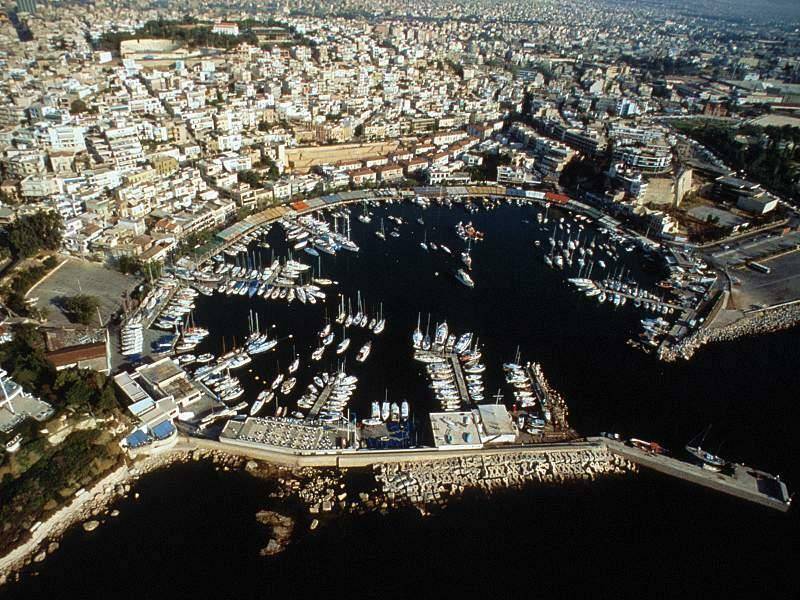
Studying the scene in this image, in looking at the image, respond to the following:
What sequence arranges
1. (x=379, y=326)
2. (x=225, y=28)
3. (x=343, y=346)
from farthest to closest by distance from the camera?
1. (x=225, y=28)
2. (x=379, y=326)
3. (x=343, y=346)

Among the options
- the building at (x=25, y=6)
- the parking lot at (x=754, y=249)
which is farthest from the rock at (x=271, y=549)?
the building at (x=25, y=6)

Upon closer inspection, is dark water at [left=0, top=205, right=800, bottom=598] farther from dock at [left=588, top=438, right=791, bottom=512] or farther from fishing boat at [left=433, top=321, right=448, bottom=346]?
fishing boat at [left=433, top=321, right=448, bottom=346]

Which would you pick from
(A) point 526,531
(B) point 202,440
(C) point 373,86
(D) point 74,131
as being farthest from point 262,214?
(C) point 373,86

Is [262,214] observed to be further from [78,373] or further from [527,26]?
[527,26]

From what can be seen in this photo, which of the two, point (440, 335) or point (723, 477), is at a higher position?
point (440, 335)

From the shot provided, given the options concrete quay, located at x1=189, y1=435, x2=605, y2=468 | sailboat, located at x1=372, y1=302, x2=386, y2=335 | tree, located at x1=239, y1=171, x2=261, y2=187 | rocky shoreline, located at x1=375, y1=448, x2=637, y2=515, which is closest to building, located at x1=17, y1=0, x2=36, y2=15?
tree, located at x1=239, y1=171, x2=261, y2=187

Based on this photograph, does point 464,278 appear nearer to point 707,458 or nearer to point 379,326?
point 379,326

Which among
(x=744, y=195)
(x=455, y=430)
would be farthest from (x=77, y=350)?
(x=744, y=195)

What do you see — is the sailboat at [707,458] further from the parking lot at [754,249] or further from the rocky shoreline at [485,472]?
the parking lot at [754,249]
